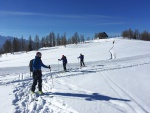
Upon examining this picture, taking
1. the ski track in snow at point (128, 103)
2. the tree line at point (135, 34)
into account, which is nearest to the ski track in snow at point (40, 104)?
the ski track in snow at point (128, 103)

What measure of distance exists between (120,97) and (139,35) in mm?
169687

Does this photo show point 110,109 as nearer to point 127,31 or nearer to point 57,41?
point 57,41

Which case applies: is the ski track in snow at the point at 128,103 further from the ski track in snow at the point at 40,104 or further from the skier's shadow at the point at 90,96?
the ski track in snow at the point at 40,104

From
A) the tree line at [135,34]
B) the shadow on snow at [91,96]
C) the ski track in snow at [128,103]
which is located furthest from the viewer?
the tree line at [135,34]

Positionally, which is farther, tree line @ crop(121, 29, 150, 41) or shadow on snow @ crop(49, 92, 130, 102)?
tree line @ crop(121, 29, 150, 41)

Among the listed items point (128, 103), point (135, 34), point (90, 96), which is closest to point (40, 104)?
point (90, 96)

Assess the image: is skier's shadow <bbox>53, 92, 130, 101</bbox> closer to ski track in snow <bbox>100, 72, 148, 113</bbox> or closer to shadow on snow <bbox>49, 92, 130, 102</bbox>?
shadow on snow <bbox>49, 92, 130, 102</bbox>

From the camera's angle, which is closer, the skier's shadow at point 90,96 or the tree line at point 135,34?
the skier's shadow at point 90,96

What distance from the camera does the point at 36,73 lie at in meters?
10.2

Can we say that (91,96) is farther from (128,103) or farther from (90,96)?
(128,103)

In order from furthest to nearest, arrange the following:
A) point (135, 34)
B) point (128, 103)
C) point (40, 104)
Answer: point (135, 34), point (40, 104), point (128, 103)

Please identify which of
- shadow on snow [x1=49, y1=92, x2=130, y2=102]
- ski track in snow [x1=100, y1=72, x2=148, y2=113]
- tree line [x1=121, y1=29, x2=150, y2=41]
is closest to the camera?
ski track in snow [x1=100, y1=72, x2=148, y2=113]

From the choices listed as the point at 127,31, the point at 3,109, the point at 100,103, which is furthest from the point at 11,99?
the point at 127,31

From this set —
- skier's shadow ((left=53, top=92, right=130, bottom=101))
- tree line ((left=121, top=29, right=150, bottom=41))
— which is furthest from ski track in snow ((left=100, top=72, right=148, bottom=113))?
tree line ((left=121, top=29, right=150, bottom=41))
